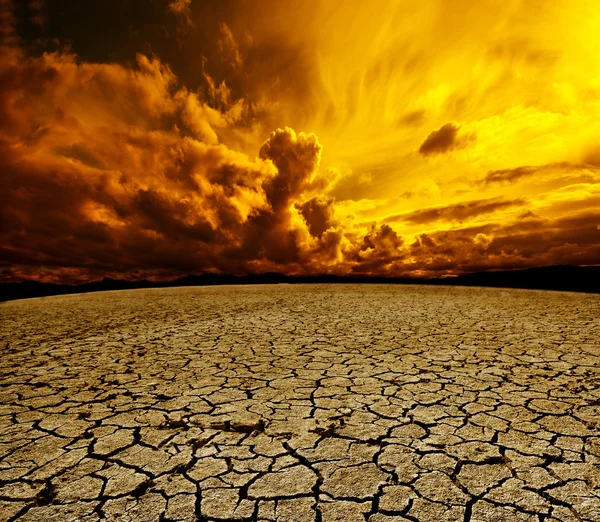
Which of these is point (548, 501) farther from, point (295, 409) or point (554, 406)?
point (295, 409)

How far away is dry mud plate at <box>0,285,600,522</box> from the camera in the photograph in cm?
184

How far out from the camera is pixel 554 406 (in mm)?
2959

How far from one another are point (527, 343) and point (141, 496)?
510 centimetres

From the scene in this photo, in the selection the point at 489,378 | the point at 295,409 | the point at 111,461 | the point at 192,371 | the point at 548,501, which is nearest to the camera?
the point at 548,501

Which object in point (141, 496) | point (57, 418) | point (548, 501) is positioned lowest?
point (548, 501)

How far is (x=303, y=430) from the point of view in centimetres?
257

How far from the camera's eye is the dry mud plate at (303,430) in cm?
184

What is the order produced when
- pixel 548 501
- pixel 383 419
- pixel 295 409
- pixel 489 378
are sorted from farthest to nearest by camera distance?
pixel 489 378
pixel 295 409
pixel 383 419
pixel 548 501

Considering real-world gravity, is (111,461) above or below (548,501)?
above

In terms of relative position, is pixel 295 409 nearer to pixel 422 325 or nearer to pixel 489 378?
pixel 489 378

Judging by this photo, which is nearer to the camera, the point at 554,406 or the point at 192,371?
the point at 554,406

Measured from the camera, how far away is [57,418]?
112 inches

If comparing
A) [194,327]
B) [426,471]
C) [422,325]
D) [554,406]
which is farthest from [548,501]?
[194,327]

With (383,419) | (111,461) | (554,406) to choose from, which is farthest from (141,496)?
(554,406)
